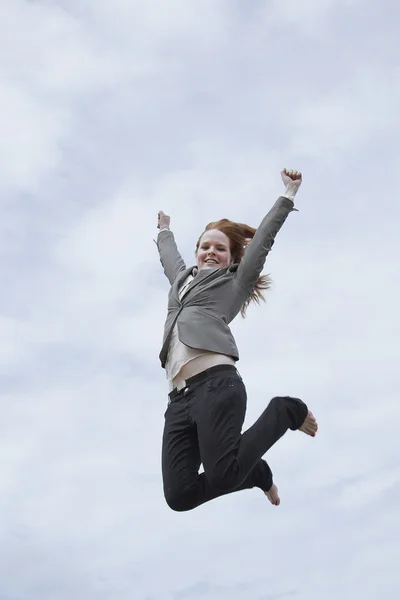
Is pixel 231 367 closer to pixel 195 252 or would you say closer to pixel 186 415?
pixel 186 415

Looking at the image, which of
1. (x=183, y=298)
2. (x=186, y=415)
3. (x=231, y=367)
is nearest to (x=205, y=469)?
(x=186, y=415)

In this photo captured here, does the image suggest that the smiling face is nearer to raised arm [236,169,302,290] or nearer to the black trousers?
raised arm [236,169,302,290]

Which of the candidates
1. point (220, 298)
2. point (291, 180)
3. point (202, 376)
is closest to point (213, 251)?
point (220, 298)

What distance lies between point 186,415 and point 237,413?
0.37 meters

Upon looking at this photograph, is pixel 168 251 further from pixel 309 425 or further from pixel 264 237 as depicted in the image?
pixel 309 425

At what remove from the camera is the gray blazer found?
5676 millimetres

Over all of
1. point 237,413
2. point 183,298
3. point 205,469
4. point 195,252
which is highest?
point 195,252

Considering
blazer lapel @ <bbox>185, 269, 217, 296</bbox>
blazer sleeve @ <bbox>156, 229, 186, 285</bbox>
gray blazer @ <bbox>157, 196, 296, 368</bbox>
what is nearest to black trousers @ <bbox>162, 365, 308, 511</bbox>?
gray blazer @ <bbox>157, 196, 296, 368</bbox>

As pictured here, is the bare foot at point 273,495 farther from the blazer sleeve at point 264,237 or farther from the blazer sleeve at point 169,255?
the blazer sleeve at point 169,255

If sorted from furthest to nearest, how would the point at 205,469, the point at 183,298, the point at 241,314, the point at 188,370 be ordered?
1. the point at 241,314
2. the point at 183,298
3. the point at 188,370
4. the point at 205,469

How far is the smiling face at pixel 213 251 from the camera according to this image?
6.23 meters

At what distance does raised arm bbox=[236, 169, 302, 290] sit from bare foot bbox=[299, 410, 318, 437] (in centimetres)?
111

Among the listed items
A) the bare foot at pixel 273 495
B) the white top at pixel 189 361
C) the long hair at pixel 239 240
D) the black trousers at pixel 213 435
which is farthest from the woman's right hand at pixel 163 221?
the bare foot at pixel 273 495

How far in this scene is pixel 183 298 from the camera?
6023 mm
